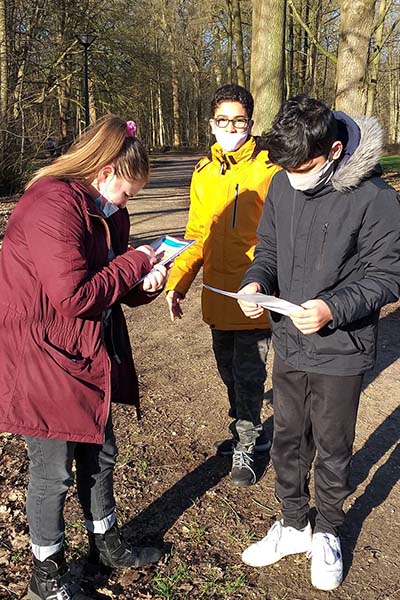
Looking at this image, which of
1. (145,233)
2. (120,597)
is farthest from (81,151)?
(145,233)

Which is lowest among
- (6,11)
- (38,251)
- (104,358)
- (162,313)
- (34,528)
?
(162,313)

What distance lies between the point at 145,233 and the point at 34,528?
26.2 feet

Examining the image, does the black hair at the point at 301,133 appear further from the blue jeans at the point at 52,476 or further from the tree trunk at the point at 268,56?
the tree trunk at the point at 268,56

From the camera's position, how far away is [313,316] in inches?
81.5

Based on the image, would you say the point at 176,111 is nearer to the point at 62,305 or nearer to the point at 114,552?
the point at 114,552

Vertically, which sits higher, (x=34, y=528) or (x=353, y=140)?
(x=353, y=140)

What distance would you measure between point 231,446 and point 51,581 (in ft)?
4.92

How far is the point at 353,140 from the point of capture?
2.16 meters

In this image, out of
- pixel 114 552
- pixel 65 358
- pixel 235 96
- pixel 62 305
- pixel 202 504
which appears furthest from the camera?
pixel 202 504

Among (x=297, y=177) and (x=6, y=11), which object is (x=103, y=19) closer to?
(x=6, y=11)

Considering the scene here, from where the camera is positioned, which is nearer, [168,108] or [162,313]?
[162,313]

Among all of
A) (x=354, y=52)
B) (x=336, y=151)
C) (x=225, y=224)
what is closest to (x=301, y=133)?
(x=336, y=151)

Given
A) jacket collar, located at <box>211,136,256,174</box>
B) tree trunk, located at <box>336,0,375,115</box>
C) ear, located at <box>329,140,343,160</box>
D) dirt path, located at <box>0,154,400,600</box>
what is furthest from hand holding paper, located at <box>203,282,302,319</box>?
tree trunk, located at <box>336,0,375,115</box>

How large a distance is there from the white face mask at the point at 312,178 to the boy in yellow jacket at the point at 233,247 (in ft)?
2.55
